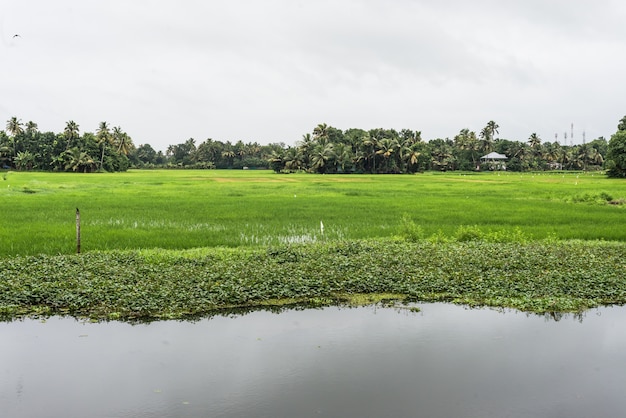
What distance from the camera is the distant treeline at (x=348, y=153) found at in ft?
257

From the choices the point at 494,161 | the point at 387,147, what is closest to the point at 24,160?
the point at 387,147

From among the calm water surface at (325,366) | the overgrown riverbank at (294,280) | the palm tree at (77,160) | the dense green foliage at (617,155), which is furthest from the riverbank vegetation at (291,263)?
the palm tree at (77,160)

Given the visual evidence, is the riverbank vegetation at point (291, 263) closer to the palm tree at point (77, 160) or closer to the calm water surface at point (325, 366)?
the calm water surface at point (325, 366)

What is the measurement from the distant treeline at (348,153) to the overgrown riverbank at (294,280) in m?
66.2

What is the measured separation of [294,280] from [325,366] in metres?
3.52

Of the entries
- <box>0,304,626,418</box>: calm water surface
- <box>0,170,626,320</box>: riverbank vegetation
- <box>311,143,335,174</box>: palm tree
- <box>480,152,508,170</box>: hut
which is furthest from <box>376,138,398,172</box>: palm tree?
<box>0,304,626,418</box>: calm water surface

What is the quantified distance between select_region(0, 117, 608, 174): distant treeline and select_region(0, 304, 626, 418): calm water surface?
70.1 m

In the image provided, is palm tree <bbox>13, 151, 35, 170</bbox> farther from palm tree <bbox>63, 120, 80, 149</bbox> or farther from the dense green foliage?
the dense green foliage

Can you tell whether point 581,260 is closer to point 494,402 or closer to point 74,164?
point 494,402

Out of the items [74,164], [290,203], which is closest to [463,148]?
[74,164]

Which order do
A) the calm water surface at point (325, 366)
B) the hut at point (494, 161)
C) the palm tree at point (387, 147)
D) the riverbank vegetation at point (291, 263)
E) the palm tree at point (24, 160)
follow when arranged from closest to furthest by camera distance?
the calm water surface at point (325, 366) → the riverbank vegetation at point (291, 263) → the palm tree at point (24, 160) → the palm tree at point (387, 147) → the hut at point (494, 161)

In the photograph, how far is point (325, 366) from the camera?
261 inches

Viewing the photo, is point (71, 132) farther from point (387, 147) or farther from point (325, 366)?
point (325, 366)

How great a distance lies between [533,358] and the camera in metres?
6.95
